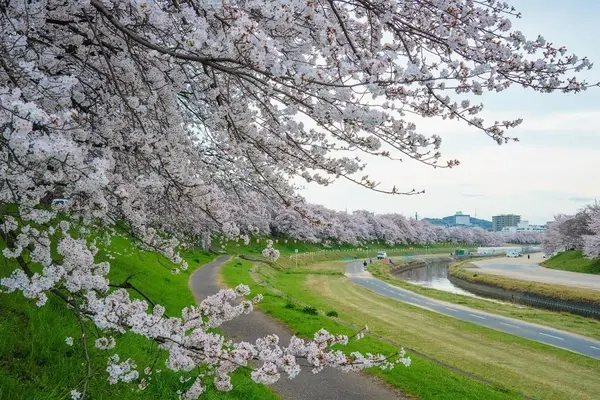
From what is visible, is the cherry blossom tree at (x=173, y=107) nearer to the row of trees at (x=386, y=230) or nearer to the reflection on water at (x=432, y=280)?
the reflection on water at (x=432, y=280)

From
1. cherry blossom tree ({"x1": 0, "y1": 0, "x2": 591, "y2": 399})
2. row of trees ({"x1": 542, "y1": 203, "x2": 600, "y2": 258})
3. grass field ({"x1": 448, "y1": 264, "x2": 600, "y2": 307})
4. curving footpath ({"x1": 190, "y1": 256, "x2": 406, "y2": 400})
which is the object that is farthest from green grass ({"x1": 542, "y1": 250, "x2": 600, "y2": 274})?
cherry blossom tree ({"x1": 0, "y1": 0, "x2": 591, "y2": 399})

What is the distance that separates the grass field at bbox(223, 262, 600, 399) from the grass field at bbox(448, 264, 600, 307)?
1730 cm

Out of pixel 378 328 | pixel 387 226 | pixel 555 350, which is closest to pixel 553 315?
pixel 555 350

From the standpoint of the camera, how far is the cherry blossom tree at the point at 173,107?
326 centimetres

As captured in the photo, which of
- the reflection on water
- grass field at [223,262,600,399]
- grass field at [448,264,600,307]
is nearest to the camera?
grass field at [223,262,600,399]

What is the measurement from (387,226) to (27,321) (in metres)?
111

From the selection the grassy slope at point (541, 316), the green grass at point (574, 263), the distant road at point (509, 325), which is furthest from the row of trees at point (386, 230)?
the grassy slope at point (541, 316)

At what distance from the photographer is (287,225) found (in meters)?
70.2

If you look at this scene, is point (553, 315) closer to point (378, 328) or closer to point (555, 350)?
point (555, 350)

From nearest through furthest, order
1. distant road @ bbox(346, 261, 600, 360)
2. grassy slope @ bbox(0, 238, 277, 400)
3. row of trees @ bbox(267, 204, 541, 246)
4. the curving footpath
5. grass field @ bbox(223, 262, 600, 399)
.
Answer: grassy slope @ bbox(0, 238, 277, 400) → the curving footpath → grass field @ bbox(223, 262, 600, 399) → distant road @ bbox(346, 261, 600, 360) → row of trees @ bbox(267, 204, 541, 246)

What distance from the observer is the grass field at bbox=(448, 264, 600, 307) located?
121 feet

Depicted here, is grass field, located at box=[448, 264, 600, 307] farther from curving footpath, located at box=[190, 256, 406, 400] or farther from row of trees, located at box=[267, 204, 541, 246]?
curving footpath, located at box=[190, 256, 406, 400]

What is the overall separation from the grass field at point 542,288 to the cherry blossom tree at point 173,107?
39.0 metres

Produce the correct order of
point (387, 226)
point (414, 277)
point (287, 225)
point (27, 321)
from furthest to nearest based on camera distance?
point (387, 226), point (287, 225), point (414, 277), point (27, 321)
